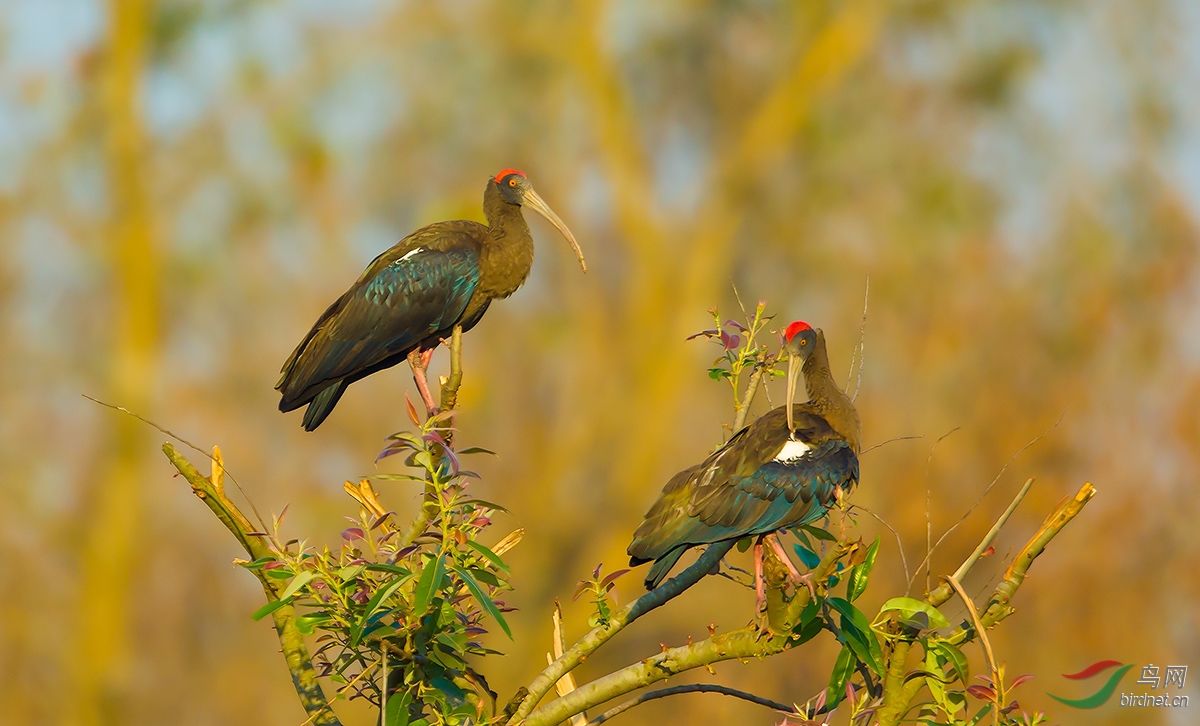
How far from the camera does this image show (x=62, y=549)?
3094 cm

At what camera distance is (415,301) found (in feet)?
26.9

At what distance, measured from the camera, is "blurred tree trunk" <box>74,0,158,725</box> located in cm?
2995

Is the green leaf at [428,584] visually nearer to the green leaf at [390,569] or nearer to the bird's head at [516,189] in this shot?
the green leaf at [390,569]

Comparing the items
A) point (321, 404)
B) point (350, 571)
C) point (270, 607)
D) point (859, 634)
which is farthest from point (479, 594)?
point (321, 404)

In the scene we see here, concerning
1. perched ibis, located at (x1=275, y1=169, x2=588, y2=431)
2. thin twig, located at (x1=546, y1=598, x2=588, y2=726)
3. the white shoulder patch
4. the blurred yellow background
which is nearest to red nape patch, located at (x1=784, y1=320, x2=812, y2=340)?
the white shoulder patch

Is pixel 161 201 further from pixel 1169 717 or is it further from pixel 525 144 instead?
pixel 1169 717

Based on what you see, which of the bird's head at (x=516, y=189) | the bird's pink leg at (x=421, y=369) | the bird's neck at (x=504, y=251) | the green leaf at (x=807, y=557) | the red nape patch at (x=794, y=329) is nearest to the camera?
the green leaf at (x=807, y=557)

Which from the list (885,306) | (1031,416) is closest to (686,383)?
(885,306)

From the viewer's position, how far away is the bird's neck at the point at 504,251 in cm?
852

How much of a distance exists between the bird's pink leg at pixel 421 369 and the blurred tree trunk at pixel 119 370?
22.2m

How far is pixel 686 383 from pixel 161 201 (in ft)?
39.3

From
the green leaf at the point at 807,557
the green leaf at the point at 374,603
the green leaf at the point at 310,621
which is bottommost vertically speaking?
the green leaf at the point at 374,603

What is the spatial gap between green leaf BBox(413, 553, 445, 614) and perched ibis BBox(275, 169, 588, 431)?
341cm

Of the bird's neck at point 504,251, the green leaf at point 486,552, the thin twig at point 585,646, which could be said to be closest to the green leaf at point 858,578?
the thin twig at point 585,646
